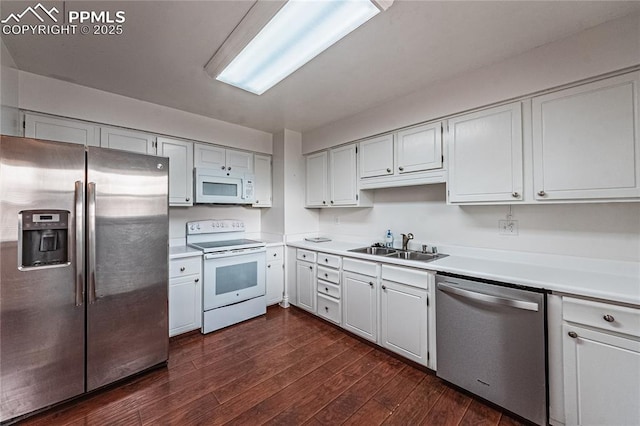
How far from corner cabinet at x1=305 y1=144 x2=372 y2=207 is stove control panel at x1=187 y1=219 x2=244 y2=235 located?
1.05 meters

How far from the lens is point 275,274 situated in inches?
133

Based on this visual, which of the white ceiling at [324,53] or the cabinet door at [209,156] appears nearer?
the white ceiling at [324,53]

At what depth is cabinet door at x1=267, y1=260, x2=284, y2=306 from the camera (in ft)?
10.9

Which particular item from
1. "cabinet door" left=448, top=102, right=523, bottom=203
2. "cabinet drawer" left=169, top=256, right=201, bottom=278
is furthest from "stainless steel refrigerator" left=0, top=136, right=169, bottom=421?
"cabinet door" left=448, top=102, right=523, bottom=203

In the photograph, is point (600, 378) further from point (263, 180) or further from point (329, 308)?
point (263, 180)

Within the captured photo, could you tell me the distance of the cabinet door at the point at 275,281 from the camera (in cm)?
333

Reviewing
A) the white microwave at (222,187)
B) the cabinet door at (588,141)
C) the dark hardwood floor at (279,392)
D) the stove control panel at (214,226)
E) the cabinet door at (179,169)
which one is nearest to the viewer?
the cabinet door at (588,141)

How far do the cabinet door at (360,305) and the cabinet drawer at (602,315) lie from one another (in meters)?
1.34

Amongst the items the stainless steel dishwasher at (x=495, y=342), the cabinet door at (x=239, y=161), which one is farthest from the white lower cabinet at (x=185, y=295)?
the stainless steel dishwasher at (x=495, y=342)

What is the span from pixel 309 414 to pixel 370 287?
1.14 meters

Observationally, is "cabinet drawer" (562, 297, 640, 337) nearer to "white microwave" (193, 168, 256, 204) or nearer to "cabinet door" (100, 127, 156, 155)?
"white microwave" (193, 168, 256, 204)

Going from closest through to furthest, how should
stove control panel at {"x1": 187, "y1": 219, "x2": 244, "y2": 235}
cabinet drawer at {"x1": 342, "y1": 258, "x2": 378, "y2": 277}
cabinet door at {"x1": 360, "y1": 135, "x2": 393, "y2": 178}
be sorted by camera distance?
cabinet drawer at {"x1": 342, "y1": 258, "x2": 378, "y2": 277} → cabinet door at {"x1": 360, "y1": 135, "x2": 393, "y2": 178} → stove control panel at {"x1": 187, "y1": 219, "x2": 244, "y2": 235}

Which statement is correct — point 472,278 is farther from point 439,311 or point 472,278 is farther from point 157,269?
point 157,269

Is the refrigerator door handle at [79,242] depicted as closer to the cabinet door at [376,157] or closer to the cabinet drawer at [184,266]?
the cabinet drawer at [184,266]
